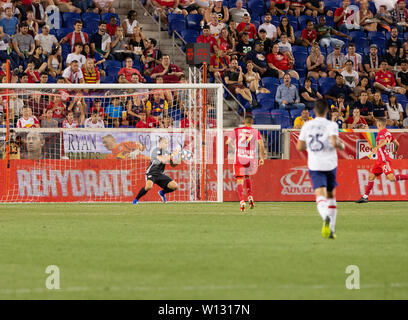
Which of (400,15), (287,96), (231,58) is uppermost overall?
(400,15)

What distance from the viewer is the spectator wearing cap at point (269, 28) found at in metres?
28.6

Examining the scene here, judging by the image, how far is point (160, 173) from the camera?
2178 centimetres

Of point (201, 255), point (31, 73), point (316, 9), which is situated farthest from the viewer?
point (316, 9)

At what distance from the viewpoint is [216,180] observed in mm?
23188

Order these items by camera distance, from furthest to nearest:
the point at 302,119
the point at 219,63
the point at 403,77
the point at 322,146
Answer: the point at 403,77
the point at 219,63
the point at 302,119
the point at 322,146

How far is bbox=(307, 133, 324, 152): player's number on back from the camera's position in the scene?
40.9 ft

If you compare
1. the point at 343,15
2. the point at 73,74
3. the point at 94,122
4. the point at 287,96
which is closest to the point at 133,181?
the point at 94,122

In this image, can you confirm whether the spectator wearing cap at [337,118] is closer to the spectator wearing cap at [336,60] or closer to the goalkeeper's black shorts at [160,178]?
the spectator wearing cap at [336,60]

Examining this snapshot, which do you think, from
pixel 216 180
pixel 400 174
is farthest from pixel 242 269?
pixel 400 174

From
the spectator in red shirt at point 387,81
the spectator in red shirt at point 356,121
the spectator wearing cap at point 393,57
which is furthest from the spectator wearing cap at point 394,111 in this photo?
the spectator wearing cap at point 393,57

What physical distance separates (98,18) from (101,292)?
19.9m

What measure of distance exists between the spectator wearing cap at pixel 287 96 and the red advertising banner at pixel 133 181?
3.26 m

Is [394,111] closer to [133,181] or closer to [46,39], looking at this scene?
[133,181]

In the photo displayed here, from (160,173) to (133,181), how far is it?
4.80 ft
